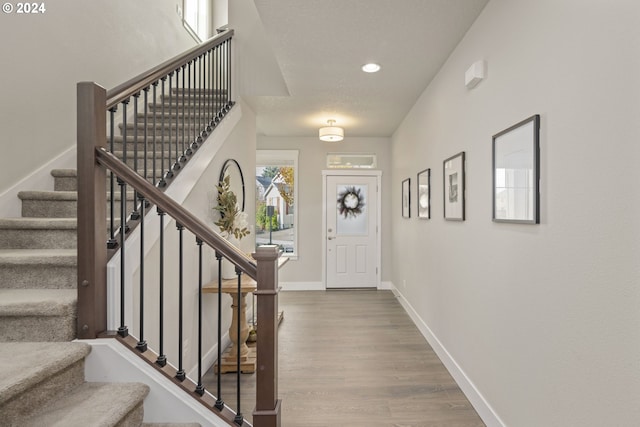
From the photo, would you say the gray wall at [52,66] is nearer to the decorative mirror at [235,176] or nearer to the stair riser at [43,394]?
the decorative mirror at [235,176]

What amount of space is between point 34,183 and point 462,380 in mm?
3359

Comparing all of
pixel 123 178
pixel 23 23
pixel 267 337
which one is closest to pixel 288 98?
pixel 23 23

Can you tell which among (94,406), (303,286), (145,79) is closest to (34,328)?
(94,406)

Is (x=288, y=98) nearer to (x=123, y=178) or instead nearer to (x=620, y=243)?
(x=123, y=178)

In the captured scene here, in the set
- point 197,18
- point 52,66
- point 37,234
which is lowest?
point 37,234

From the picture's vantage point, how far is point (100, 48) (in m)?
3.10

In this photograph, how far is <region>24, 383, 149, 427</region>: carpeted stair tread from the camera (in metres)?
1.32

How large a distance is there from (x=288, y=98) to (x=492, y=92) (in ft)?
8.20

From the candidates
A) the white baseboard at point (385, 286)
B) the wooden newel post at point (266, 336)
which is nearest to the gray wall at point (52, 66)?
the wooden newel post at point (266, 336)

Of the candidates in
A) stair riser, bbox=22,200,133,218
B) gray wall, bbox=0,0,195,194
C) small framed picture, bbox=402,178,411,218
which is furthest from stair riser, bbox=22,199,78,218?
small framed picture, bbox=402,178,411,218

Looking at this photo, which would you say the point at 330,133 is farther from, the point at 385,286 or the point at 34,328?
the point at 34,328

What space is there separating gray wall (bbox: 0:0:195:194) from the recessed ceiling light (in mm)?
2278

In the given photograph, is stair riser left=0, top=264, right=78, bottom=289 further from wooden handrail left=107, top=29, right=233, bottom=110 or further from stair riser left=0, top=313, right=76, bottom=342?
wooden handrail left=107, top=29, right=233, bottom=110

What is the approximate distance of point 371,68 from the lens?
3.33 m
